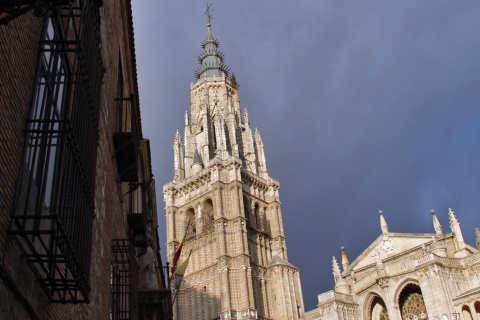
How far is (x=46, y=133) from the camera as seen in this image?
196 inches

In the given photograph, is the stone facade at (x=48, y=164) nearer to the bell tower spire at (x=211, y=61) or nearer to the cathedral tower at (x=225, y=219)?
the cathedral tower at (x=225, y=219)

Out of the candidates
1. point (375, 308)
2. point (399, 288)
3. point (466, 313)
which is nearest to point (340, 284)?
point (375, 308)

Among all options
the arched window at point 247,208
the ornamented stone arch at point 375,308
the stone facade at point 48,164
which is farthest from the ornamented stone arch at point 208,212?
the stone facade at point 48,164

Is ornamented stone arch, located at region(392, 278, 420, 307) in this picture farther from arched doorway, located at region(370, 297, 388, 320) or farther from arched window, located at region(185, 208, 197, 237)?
arched window, located at region(185, 208, 197, 237)

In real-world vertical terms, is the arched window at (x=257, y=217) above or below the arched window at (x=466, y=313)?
above

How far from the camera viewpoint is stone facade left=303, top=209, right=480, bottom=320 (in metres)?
34.4

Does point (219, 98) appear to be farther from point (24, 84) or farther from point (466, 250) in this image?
point (24, 84)

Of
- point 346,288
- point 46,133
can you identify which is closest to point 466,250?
point 346,288

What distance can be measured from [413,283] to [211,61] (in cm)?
4311

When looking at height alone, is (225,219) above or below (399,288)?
above

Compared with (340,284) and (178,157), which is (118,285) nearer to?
(340,284)

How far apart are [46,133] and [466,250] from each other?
3856 centimetres

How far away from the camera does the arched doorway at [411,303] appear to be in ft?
122

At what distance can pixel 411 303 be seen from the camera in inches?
1499
